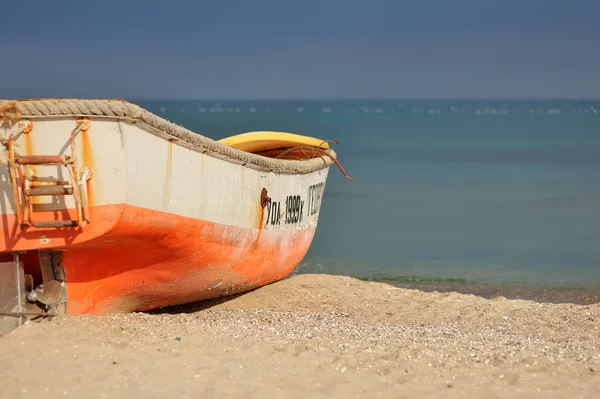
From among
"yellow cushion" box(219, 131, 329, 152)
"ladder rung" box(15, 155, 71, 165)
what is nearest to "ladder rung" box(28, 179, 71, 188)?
"ladder rung" box(15, 155, 71, 165)

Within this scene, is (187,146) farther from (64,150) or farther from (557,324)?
(557,324)

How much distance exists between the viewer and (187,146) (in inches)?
236

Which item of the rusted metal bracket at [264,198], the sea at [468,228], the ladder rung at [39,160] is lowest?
the sea at [468,228]

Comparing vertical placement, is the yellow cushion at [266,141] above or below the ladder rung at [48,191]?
above

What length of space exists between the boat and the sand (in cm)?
25

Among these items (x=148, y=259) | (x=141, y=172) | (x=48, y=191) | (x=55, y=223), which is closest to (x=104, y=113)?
(x=141, y=172)

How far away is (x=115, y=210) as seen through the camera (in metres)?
5.48

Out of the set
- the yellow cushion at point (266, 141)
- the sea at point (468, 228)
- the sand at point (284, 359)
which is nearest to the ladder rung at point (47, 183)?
the sand at point (284, 359)

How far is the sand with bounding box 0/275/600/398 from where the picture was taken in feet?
15.5

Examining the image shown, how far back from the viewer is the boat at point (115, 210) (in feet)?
17.3

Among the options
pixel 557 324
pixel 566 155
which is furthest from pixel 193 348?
pixel 566 155

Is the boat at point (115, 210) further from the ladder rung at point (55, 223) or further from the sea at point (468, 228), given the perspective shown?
the sea at point (468, 228)

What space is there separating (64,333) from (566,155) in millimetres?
33743

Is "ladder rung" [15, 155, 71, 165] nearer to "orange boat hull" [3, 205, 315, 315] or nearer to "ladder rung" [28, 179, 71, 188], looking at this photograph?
"ladder rung" [28, 179, 71, 188]
